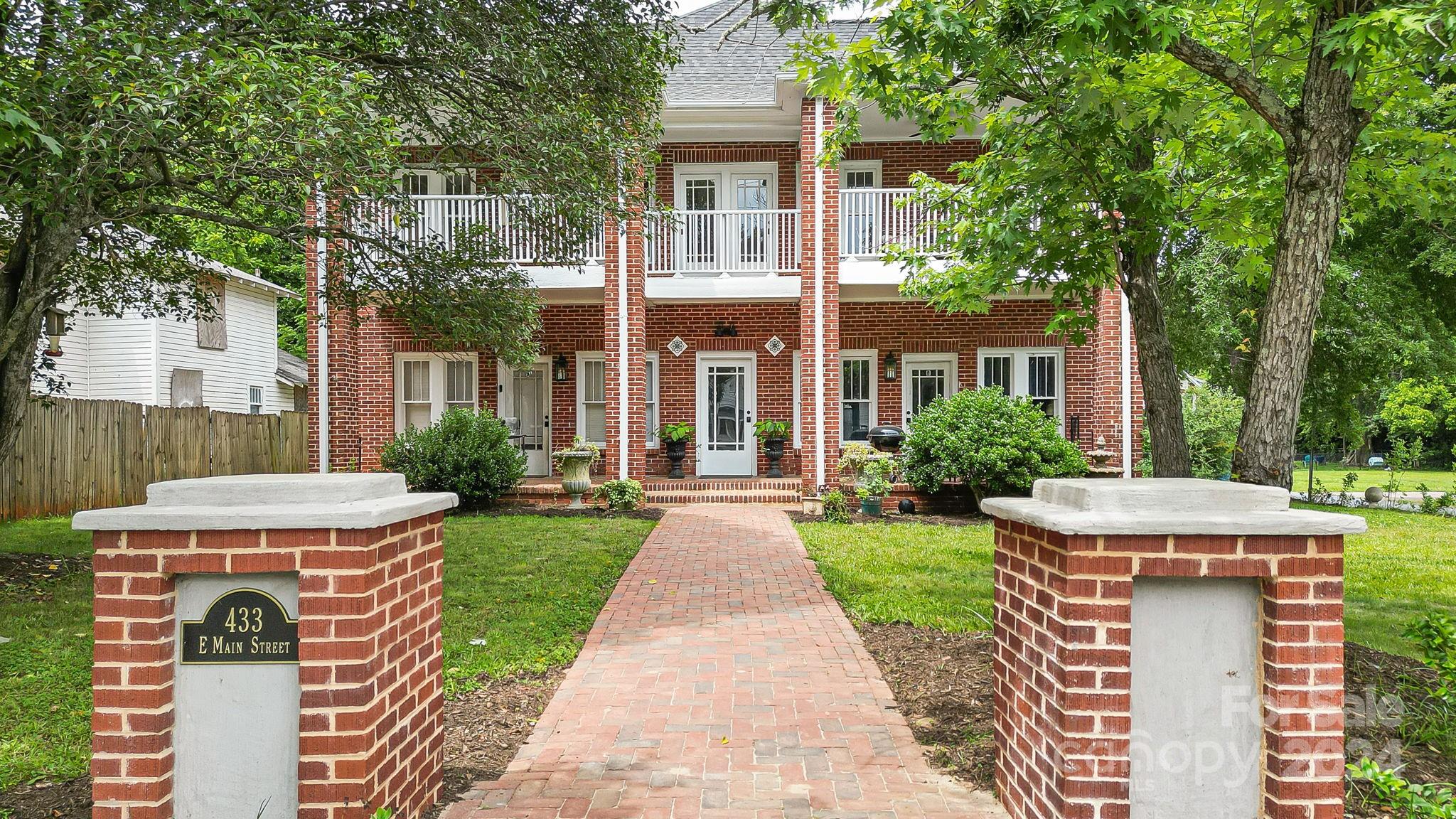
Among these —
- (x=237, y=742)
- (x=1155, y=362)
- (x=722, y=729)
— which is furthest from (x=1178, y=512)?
(x=1155, y=362)

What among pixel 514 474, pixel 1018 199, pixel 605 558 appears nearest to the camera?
pixel 1018 199

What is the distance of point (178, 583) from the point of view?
103 inches

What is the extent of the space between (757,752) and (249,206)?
9063mm

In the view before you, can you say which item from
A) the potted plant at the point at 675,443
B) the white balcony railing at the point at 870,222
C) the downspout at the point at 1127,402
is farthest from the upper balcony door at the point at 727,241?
the downspout at the point at 1127,402

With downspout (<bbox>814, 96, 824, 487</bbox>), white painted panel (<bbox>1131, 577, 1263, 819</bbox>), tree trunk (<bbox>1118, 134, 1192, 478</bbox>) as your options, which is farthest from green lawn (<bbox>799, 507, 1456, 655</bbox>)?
white painted panel (<bbox>1131, 577, 1263, 819</bbox>)

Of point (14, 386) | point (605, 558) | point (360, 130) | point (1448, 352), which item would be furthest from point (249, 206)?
point (1448, 352)

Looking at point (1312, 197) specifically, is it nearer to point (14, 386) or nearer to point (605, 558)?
point (605, 558)

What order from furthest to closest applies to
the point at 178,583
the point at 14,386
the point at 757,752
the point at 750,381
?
the point at 750,381 < the point at 14,386 < the point at 757,752 < the point at 178,583

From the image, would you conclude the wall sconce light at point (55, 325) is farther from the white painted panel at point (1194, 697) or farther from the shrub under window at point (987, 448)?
the white painted panel at point (1194, 697)

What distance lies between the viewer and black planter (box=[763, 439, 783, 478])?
47.9ft

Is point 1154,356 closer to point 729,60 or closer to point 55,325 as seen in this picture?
point 55,325

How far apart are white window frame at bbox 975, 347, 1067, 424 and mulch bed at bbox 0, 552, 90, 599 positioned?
12.6 metres

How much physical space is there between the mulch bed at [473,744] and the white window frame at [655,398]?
33.5 feet

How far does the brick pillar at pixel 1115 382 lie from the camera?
12938 mm
